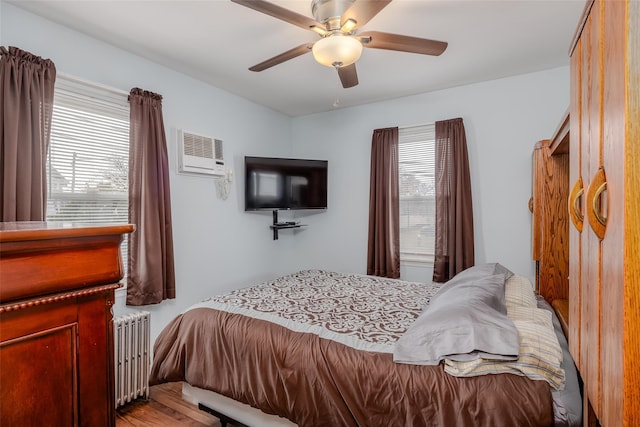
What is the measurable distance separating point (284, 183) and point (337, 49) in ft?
7.50

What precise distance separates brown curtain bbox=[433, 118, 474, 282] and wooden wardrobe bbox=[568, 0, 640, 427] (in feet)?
7.79

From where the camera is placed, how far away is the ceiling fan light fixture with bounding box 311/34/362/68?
177 centimetres

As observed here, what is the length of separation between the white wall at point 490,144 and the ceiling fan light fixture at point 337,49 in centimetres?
180

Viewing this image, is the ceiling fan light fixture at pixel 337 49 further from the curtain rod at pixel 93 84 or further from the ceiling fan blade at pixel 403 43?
the curtain rod at pixel 93 84

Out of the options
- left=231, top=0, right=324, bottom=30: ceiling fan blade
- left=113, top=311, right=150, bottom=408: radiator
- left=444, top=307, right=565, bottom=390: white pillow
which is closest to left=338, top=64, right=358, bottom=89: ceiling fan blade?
left=231, top=0, right=324, bottom=30: ceiling fan blade

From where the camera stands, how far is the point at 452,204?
10.7ft

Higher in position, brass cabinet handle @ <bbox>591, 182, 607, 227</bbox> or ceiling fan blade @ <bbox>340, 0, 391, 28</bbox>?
ceiling fan blade @ <bbox>340, 0, 391, 28</bbox>

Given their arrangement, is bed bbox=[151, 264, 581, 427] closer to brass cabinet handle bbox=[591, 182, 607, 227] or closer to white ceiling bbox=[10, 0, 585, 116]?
brass cabinet handle bbox=[591, 182, 607, 227]

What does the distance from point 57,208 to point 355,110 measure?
3.18 m

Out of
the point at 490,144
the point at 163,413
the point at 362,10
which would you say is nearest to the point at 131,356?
the point at 163,413

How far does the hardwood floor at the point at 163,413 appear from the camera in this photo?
212 cm

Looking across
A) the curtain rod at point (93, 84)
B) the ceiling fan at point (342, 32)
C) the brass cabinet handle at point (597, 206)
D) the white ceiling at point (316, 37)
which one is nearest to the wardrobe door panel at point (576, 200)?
the brass cabinet handle at point (597, 206)

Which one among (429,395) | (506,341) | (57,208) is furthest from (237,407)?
(57,208)

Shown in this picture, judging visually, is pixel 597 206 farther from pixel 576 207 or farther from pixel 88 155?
pixel 88 155
